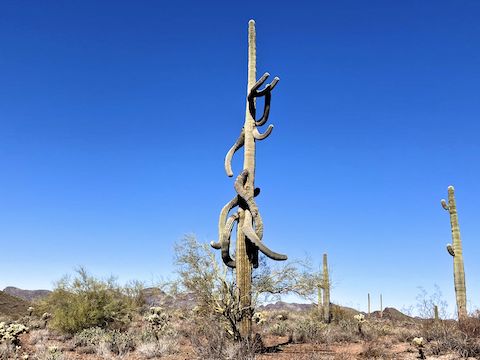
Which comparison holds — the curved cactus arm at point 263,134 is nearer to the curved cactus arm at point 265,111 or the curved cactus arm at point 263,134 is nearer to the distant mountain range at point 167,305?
the curved cactus arm at point 265,111

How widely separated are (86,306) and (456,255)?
1285cm

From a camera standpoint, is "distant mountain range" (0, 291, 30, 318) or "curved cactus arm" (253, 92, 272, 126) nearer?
"curved cactus arm" (253, 92, 272, 126)

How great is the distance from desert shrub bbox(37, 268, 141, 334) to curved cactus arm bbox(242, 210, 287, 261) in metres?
8.70

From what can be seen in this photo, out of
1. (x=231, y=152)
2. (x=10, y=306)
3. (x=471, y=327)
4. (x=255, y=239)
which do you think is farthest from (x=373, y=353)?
(x=10, y=306)

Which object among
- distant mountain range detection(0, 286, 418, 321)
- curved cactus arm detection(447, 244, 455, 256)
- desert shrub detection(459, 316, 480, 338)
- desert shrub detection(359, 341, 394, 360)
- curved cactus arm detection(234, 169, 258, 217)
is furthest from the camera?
distant mountain range detection(0, 286, 418, 321)

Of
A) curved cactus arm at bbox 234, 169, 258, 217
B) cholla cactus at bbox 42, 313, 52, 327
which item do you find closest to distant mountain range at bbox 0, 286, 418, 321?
cholla cactus at bbox 42, 313, 52, 327

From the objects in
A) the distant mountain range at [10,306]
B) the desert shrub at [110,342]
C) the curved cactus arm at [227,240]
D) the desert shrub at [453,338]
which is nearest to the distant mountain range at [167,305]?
the distant mountain range at [10,306]

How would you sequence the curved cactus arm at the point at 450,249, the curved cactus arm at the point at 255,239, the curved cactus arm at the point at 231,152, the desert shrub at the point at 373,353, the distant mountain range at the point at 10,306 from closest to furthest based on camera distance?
the desert shrub at the point at 373,353
the curved cactus arm at the point at 255,239
the curved cactus arm at the point at 231,152
the curved cactus arm at the point at 450,249
the distant mountain range at the point at 10,306

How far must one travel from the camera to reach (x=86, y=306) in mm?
17797

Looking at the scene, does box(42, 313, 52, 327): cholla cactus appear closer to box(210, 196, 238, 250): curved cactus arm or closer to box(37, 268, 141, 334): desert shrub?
box(37, 268, 141, 334): desert shrub

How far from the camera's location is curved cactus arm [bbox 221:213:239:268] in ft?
40.4

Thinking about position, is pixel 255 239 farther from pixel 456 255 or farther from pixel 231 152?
pixel 456 255

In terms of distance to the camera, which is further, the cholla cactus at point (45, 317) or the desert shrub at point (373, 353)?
the cholla cactus at point (45, 317)

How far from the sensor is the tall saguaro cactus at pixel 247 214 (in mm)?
11541
